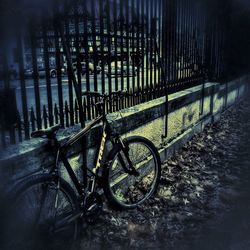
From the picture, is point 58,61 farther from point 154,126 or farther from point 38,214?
point 154,126

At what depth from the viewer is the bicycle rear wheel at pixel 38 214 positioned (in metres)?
2.87

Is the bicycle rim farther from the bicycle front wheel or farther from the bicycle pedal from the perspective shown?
the bicycle pedal

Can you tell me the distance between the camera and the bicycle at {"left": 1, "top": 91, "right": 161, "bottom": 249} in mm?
2943

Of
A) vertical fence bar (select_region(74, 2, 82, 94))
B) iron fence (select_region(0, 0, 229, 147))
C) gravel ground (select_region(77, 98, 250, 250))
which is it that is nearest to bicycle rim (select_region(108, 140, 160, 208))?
gravel ground (select_region(77, 98, 250, 250))

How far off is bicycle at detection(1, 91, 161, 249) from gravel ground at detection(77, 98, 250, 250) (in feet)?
0.90

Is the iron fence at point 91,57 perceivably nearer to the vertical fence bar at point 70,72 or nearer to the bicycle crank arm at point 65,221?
the vertical fence bar at point 70,72

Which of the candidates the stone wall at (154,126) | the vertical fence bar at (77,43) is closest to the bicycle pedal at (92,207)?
the stone wall at (154,126)

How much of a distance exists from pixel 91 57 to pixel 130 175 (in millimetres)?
1753

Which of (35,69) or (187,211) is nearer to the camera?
(35,69)

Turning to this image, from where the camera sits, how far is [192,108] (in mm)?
7652

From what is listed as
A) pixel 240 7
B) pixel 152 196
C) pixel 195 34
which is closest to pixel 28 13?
pixel 152 196

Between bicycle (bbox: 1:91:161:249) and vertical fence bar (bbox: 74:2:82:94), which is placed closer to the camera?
bicycle (bbox: 1:91:161:249)

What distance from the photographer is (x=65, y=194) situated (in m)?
3.23

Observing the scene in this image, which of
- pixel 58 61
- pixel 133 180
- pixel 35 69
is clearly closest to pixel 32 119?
pixel 35 69
